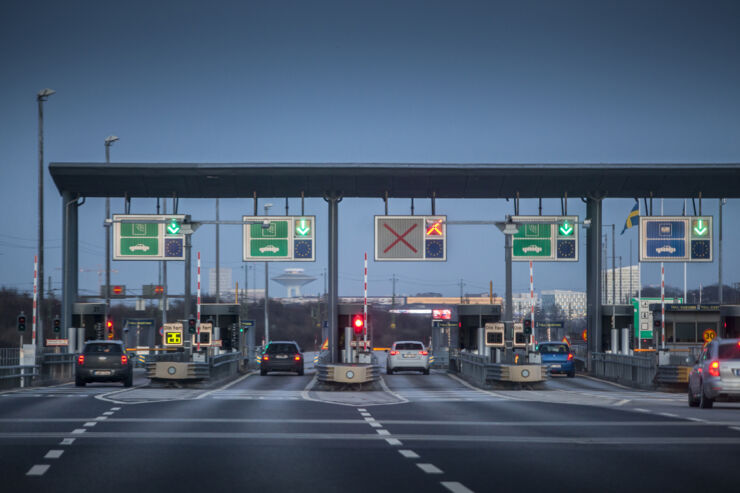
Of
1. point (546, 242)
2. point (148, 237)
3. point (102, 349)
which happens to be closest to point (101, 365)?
point (102, 349)

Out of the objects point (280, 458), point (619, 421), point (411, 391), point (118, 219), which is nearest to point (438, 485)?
point (280, 458)

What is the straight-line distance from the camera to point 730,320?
1972 inches

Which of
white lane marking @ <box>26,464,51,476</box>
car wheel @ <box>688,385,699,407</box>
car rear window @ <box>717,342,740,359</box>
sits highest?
car rear window @ <box>717,342,740,359</box>

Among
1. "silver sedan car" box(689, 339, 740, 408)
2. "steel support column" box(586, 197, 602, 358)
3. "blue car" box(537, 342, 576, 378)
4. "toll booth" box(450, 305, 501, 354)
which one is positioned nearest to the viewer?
"silver sedan car" box(689, 339, 740, 408)

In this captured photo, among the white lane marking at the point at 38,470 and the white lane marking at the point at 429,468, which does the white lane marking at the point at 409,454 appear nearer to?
the white lane marking at the point at 429,468

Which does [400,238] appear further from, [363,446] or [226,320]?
[363,446]

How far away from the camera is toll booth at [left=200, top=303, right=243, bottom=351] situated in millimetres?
54900

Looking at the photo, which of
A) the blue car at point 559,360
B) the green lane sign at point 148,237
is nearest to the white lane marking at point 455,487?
the green lane sign at point 148,237

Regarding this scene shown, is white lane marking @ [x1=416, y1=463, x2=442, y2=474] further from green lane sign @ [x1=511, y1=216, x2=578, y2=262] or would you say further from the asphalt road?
green lane sign @ [x1=511, y1=216, x2=578, y2=262]

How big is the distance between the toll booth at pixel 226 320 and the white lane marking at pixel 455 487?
141 feet

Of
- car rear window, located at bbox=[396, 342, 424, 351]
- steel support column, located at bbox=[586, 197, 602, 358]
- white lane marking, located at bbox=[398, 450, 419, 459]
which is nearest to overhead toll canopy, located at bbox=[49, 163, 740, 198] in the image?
steel support column, located at bbox=[586, 197, 602, 358]

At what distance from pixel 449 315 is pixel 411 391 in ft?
139

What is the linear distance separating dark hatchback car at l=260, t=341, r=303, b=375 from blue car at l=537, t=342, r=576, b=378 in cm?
1069

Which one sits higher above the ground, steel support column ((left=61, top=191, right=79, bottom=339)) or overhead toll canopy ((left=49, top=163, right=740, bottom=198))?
overhead toll canopy ((left=49, top=163, right=740, bottom=198))
